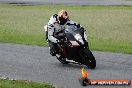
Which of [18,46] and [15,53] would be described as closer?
[15,53]

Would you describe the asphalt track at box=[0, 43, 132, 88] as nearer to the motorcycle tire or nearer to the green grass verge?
the motorcycle tire

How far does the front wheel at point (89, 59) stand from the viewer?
45.5 feet

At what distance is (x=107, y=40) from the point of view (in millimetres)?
23406

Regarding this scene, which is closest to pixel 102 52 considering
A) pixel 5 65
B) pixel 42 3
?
pixel 5 65

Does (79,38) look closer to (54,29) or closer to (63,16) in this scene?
(63,16)

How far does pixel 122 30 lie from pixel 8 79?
17396 mm

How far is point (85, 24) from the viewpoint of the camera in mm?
32125

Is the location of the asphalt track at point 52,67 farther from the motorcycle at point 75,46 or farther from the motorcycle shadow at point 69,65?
the motorcycle at point 75,46

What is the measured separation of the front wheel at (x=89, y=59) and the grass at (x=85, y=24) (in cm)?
442

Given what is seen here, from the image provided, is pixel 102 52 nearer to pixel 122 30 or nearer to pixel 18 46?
pixel 18 46

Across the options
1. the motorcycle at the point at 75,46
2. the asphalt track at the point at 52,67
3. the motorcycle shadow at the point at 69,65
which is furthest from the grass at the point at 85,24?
the motorcycle at the point at 75,46

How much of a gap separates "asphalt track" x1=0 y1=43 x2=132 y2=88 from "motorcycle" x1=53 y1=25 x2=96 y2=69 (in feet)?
0.89

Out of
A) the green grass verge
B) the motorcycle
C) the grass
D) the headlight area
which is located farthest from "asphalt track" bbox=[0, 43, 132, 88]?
the grass

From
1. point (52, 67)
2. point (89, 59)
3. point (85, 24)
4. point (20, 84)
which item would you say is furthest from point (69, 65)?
point (85, 24)
